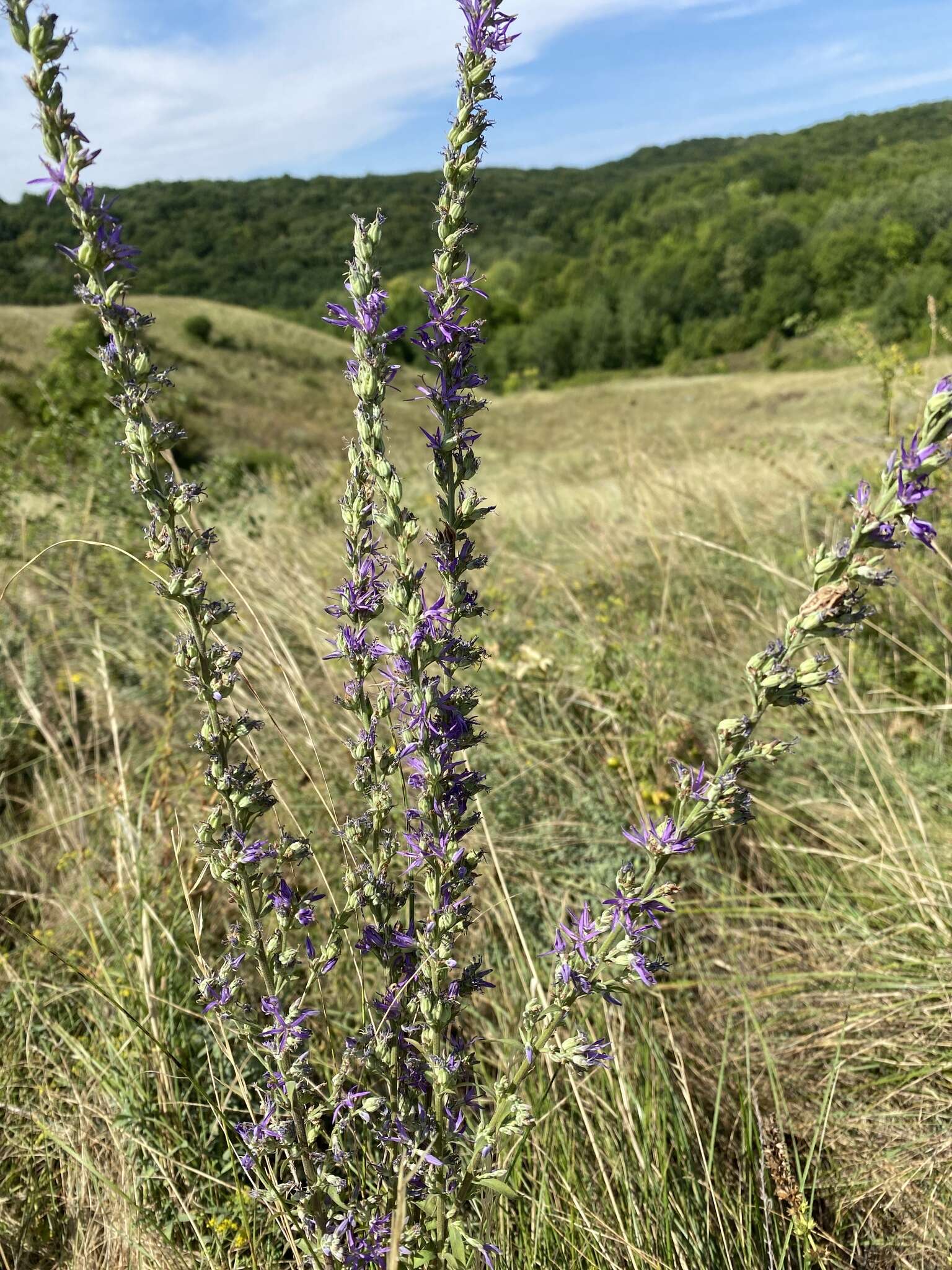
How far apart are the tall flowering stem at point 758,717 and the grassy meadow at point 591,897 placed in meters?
0.53

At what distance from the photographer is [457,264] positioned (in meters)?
1.39

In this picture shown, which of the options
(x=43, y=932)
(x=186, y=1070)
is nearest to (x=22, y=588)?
(x=43, y=932)

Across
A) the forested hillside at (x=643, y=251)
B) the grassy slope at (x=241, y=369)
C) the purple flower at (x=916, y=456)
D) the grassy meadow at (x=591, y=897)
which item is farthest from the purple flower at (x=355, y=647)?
the forested hillside at (x=643, y=251)

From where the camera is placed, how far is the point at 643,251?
416 ft

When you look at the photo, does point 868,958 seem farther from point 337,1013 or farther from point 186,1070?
point 186,1070

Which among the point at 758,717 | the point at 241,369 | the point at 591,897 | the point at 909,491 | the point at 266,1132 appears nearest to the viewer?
the point at 909,491

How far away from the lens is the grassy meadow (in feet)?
7.26

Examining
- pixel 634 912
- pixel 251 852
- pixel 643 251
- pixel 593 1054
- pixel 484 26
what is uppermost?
pixel 643 251

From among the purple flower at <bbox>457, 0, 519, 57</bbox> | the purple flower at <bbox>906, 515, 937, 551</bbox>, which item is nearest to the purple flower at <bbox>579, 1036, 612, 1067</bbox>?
the purple flower at <bbox>906, 515, 937, 551</bbox>

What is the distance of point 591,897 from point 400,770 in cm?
204

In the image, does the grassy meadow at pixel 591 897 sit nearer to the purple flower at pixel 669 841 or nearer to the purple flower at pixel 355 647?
the purple flower at pixel 355 647

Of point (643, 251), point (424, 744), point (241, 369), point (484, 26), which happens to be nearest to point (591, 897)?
point (424, 744)

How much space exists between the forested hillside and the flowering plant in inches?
2903

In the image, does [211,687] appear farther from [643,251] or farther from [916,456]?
[643,251]
